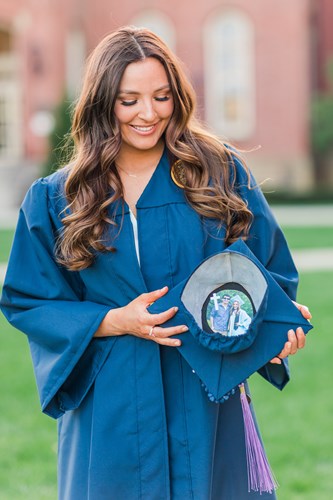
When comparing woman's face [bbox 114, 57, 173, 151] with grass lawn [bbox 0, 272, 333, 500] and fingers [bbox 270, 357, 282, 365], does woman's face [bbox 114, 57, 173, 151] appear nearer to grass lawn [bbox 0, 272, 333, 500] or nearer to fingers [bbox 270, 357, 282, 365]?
fingers [bbox 270, 357, 282, 365]

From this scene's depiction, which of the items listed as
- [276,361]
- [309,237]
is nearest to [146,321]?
[276,361]

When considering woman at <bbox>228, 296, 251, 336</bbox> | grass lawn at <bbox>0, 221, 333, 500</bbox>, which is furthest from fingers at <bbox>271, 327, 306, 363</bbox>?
grass lawn at <bbox>0, 221, 333, 500</bbox>

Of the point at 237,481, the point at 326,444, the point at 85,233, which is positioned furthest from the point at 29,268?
Result: the point at 326,444

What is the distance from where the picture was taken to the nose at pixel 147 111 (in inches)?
110

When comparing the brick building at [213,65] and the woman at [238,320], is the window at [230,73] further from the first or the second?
the woman at [238,320]

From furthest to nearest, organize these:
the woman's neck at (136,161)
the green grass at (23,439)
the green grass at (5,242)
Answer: the green grass at (5,242) < the green grass at (23,439) < the woman's neck at (136,161)

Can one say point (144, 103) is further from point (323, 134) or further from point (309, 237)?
point (323, 134)

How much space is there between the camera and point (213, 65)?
27094mm

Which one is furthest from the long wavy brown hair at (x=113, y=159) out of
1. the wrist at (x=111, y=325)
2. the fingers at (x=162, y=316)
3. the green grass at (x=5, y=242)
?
the green grass at (x=5, y=242)

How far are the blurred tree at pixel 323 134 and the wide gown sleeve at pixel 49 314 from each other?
78.2ft

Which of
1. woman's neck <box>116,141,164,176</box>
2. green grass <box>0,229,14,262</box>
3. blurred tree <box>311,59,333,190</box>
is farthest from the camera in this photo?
blurred tree <box>311,59,333,190</box>

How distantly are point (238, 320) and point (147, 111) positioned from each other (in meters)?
0.69

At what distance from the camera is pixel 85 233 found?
282 centimetres

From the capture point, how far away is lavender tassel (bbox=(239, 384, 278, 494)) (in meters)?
2.82
